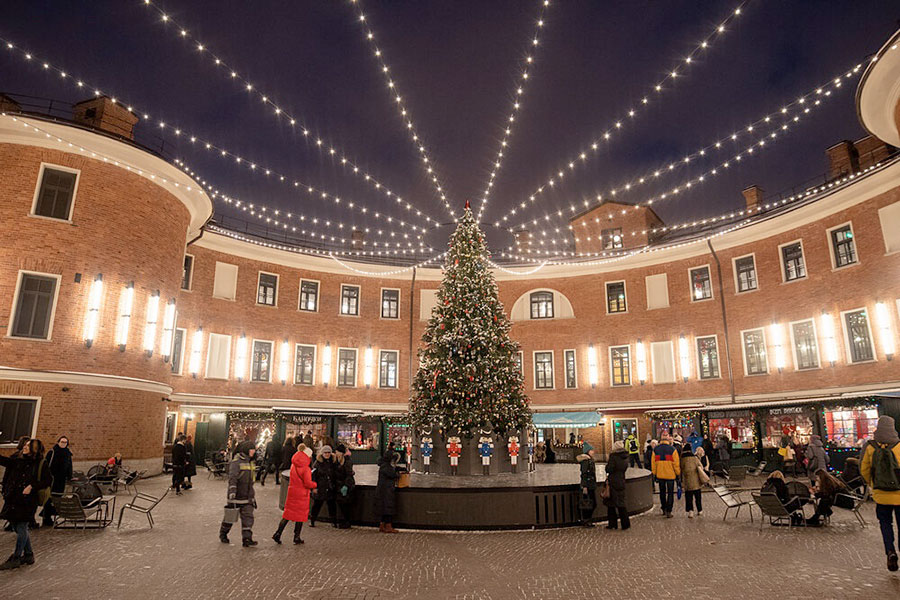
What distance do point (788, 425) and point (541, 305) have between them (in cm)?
1166

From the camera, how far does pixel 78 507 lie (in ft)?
29.6

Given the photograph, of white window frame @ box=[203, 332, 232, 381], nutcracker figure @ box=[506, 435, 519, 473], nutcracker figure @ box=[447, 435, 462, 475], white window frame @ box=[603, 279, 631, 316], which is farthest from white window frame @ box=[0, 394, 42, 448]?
white window frame @ box=[603, 279, 631, 316]

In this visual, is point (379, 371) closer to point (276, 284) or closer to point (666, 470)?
point (276, 284)

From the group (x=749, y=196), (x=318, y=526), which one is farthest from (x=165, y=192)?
(x=749, y=196)

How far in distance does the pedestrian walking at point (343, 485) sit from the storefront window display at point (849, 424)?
1576cm

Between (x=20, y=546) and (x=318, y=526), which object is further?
(x=318, y=526)

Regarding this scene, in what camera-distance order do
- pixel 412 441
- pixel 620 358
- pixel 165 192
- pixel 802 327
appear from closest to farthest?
pixel 412 441, pixel 165 192, pixel 802 327, pixel 620 358

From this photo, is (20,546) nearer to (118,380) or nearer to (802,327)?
(118,380)

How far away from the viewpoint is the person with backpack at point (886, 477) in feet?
21.0

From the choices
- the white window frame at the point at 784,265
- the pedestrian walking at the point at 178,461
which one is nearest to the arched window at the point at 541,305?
the white window frame at the point at 784,265

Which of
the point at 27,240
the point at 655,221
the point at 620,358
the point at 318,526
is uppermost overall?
the point at 655,221

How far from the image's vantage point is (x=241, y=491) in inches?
335

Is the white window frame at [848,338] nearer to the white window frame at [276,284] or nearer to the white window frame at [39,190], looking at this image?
the white window frame at [276,284]

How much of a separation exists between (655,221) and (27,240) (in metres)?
25.4
